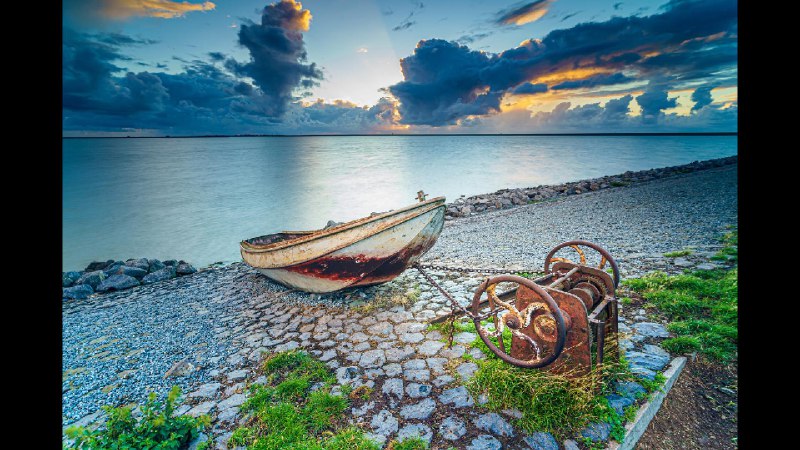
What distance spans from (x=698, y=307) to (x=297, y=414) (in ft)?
20.0

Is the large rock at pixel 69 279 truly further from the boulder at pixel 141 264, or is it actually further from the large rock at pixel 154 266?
the large rock at pixel 154 266

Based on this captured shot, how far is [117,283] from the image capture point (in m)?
9.46

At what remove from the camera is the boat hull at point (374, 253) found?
19.4 ft

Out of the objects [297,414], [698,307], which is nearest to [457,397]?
[297,414]

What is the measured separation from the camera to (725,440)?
324 centimetres

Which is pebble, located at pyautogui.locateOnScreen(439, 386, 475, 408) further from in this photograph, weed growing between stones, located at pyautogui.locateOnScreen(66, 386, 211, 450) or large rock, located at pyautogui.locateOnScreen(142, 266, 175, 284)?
large rock, located at pyautogui.locateOnScreen(142, 266, 175, 284)

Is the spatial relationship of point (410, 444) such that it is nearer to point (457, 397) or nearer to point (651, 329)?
point (457, 397)

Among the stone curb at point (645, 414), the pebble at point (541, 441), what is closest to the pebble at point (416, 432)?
the pebble at point (541, 441)

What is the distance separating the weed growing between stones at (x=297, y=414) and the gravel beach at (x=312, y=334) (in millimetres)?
196

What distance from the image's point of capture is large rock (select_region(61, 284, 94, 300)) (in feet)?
28.7

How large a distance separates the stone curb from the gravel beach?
55 cm

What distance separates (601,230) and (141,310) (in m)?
13.4

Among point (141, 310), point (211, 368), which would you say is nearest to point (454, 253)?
point (211, 368)

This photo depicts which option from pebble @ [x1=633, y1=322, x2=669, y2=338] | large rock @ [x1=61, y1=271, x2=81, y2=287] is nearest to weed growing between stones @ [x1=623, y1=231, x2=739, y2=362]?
pebble @ [x1=633, y1=322, x2=669, y2=338]
